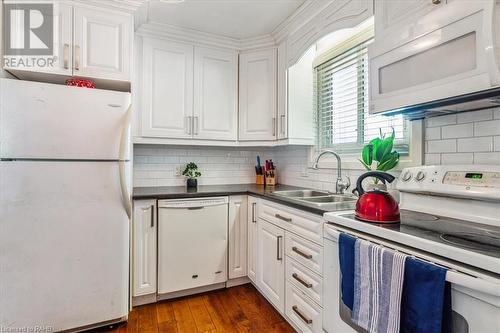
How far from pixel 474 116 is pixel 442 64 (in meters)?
0.39

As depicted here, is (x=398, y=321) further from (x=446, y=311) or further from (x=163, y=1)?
(x=163, y=1)

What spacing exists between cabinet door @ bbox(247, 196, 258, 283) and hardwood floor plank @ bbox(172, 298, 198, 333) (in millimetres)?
597

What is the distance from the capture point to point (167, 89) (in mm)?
2350

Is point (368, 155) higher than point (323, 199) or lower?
higher

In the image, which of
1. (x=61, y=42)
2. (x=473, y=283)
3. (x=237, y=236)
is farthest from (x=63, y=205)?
(x=473, y=283)

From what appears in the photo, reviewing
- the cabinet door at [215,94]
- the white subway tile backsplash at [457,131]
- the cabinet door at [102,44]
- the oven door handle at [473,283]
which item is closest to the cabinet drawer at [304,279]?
the oven door handle at [473,283]

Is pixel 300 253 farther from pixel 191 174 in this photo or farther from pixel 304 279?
pixel 191 174

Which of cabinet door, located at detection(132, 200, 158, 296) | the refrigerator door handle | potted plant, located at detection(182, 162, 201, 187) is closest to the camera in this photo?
the refrigerator door handle

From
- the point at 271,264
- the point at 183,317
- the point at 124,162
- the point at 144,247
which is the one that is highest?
the point at 124,162

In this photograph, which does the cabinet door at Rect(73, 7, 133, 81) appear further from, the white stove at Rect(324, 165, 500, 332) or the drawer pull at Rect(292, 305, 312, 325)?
the drawer pull at Rect(292, 305, 312, 325)

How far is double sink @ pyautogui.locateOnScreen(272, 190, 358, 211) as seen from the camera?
155 cm

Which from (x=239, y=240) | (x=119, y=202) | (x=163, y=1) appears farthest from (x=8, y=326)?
(x=163, y=1)

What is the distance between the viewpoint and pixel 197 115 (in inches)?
96.9

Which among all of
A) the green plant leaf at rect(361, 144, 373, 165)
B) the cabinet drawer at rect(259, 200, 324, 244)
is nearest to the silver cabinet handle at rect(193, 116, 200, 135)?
the cabinet drawer at rect(259, 200, 324, 244)
